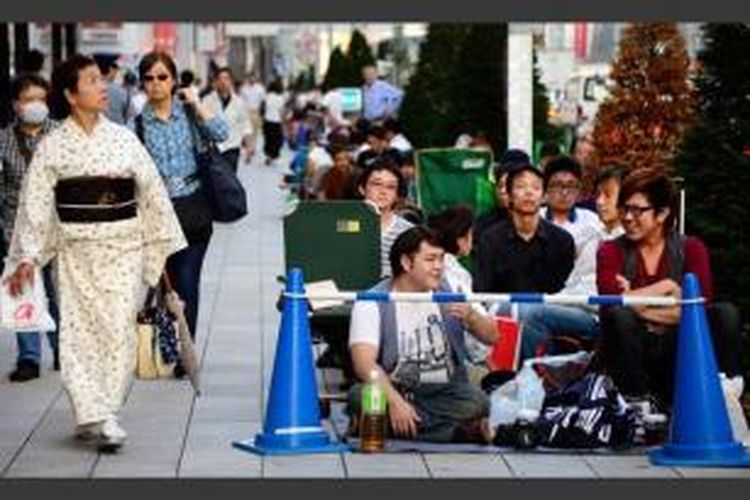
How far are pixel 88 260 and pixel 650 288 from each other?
279cm

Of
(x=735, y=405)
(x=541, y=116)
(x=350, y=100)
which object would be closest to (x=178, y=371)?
(x=735, y=405)

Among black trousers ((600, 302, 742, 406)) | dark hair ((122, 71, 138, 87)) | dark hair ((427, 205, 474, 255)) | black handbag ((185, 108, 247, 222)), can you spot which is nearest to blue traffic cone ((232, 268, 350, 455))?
black trousers ((600, 302, 742, 406))

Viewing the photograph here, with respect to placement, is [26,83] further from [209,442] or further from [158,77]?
[209,442]

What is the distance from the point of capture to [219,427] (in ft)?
35.2

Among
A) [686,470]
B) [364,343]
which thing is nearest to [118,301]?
[364,343]

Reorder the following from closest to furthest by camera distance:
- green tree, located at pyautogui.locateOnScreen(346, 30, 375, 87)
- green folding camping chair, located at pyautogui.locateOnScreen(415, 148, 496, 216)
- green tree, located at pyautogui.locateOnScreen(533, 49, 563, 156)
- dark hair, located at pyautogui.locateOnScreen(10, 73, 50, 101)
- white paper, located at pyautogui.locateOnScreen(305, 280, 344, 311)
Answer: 1. white paper, located at pyautogui.locateOnScreen(305, 280, 344, 311)
2. dark hair, located at pyautogui.locateOnScreen(10, 73, 50, 101)
3. green folding camping chair, located at pyautogui.locateOnScreen(415, 148, 496, 216)
4. green tree, located at pyautogui.locateOnScreen(533, 49, 563, 156)
5. green tree, located at pyautogui.locateOnScreen(346, 30, 375, 87)

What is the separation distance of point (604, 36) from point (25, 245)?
31.2m

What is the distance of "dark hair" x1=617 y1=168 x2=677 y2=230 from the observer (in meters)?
10.2

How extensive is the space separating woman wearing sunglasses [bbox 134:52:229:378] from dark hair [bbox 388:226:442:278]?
2.19m

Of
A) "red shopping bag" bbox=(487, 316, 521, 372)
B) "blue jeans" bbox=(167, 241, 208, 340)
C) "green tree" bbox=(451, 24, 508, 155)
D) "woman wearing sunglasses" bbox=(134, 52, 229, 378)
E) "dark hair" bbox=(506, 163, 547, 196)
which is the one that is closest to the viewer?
"red shopping bag" bbox=(487, 316, 521, 372)

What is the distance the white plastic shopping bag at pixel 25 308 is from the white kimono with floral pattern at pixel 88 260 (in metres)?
0.18

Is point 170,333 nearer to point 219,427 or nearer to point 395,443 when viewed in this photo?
point 219,427

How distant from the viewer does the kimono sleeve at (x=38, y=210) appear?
32.8 ft

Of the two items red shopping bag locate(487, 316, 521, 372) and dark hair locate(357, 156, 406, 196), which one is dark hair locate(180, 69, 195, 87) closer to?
dark hair locate(357, 156, 406, 196)
